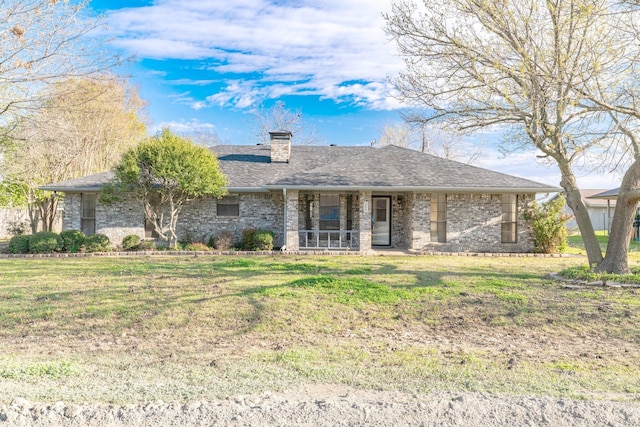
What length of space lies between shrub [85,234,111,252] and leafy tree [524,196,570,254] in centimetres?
1581

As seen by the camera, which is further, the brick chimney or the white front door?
the brick chimney

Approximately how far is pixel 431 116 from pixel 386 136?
25.9m

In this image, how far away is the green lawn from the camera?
13.4ft

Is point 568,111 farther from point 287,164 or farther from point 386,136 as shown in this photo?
point 386,136

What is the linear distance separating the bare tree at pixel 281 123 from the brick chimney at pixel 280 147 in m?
16.7

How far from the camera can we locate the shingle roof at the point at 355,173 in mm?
15445

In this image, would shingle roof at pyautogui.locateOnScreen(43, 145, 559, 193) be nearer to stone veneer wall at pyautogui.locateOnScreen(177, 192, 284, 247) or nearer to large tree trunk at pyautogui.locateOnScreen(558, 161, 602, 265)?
stone veneer wall at pyautogui.locateOnScreen(177, 192, 284, 247)

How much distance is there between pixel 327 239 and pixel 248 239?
10.3 feet

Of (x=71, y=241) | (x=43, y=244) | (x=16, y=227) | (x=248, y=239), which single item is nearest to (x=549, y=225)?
(x=248, y=239)

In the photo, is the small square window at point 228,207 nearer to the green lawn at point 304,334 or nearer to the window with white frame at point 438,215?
the green lawn at point 304,334

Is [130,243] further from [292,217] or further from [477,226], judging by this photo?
[477,226]

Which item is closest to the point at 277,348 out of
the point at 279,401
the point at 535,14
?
the point at 279,401

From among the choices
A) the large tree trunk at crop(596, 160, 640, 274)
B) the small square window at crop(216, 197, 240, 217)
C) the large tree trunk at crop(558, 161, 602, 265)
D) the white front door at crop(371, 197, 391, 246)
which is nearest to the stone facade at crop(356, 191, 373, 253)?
the white front door at crop(371, 197, 391, 246)

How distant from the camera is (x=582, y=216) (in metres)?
10.8
